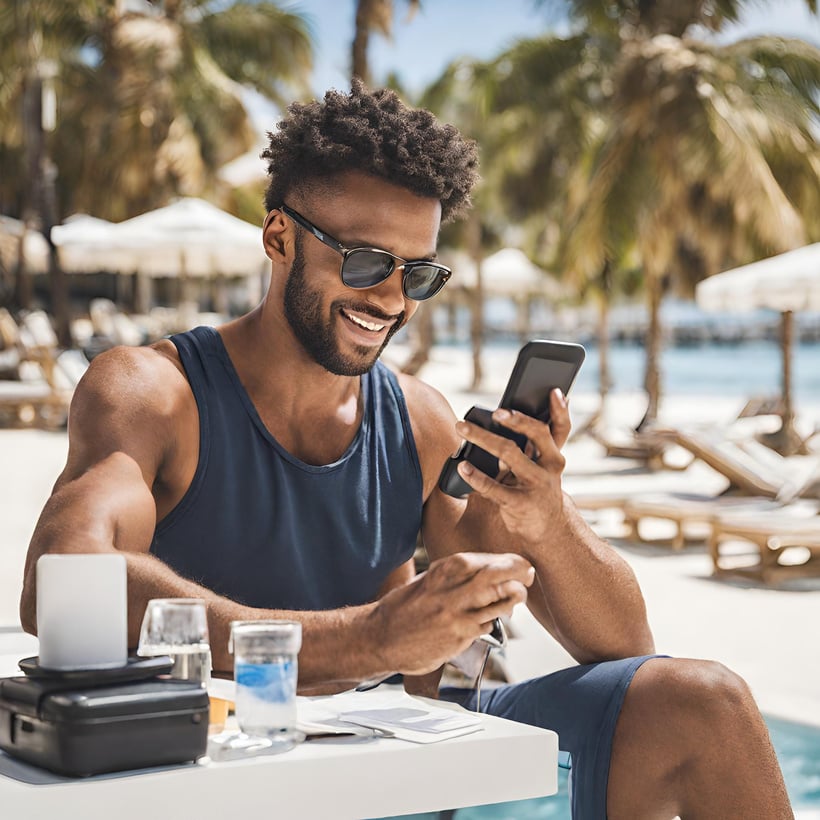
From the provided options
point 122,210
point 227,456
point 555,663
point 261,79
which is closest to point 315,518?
point 227,456

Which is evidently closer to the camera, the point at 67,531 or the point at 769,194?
the point at 67,531

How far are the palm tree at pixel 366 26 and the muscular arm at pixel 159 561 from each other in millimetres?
13229

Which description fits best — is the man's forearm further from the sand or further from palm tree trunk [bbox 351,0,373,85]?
palm tree trunk [bbox 351,0,373,85]

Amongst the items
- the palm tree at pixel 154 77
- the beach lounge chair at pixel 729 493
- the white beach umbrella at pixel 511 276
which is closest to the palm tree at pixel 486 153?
the white beach umbrella at pixel 511 276

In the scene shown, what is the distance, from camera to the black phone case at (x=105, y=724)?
1.52 meters

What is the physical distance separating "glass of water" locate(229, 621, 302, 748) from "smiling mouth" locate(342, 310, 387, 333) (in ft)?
3.35

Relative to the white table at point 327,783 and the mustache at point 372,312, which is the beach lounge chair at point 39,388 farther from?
the white table at point 327,783

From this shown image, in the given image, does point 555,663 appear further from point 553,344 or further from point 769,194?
point 769,194

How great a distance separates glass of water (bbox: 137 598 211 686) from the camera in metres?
1.80

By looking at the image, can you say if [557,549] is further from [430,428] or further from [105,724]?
[105,724]

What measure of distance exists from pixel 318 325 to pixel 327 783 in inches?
48.6

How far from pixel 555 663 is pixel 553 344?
240cm

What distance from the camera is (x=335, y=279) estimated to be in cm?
262

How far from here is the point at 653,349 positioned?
18.9 metres
